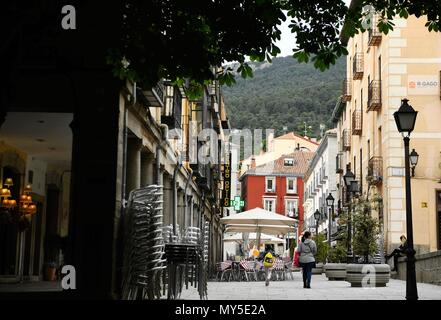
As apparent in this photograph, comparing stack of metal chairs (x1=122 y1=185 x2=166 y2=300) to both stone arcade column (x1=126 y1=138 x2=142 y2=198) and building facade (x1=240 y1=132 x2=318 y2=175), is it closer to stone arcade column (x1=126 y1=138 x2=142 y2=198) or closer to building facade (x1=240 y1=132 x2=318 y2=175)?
stone arcade column (x1=126 y1=138 x2=142 y2=198)

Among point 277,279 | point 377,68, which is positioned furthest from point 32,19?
point 377,68

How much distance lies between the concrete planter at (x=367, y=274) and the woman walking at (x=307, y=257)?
970 mm

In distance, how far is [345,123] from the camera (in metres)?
47.5

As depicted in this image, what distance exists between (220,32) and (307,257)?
10.4m

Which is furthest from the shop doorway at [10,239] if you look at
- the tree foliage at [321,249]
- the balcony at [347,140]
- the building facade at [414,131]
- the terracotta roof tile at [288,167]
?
the terracotta roof tile at [288,167]

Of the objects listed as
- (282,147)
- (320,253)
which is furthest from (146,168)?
(282,147)

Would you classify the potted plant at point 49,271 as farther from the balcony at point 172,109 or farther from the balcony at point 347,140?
the balcony at point 347,140

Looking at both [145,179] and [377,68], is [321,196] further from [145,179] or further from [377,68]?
[145,179]

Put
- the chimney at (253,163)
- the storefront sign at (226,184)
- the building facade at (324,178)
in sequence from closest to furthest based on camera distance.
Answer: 1. the storefront sign at (226,184)
2. the building facade at (324,178)
3. the chimney at (253,163)

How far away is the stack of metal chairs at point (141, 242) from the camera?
36.4 ft

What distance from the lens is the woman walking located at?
1898 centimetres

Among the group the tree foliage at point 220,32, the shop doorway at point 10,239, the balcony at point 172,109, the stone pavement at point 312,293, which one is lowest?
the stone pavement at point 312,293

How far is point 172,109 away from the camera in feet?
59.8

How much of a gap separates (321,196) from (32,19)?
54.9 m
